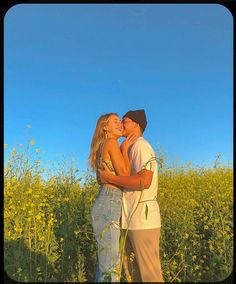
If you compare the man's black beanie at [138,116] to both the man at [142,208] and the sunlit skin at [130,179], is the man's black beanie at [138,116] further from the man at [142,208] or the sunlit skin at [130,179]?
the sunlit skin at [130,179]

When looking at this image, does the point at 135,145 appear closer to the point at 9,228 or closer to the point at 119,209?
the point at 119,209

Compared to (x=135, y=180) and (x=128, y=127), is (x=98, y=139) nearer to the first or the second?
(x=128, y=127)

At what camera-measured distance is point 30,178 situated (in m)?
4.70

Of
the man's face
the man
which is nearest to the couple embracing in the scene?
the man

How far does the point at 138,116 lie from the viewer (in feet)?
11.2

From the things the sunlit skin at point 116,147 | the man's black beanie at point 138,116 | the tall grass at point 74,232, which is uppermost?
the man's black beanie at point 138,116

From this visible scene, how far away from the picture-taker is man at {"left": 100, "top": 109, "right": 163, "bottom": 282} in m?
3.04

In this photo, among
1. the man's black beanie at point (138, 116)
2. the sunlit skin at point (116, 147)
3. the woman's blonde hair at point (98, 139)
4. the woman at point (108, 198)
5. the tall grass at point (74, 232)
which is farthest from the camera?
the tall grass at point (74, 232)

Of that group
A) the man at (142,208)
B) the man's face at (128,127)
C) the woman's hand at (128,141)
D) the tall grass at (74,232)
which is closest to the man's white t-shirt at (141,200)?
the man at (142,208)

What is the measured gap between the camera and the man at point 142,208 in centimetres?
304

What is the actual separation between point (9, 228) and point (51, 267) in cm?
62

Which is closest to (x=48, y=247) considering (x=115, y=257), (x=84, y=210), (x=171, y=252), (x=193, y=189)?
(x=84, y=210)

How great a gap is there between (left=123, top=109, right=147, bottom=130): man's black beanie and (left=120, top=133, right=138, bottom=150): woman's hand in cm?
11

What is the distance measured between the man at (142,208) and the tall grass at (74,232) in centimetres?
104
